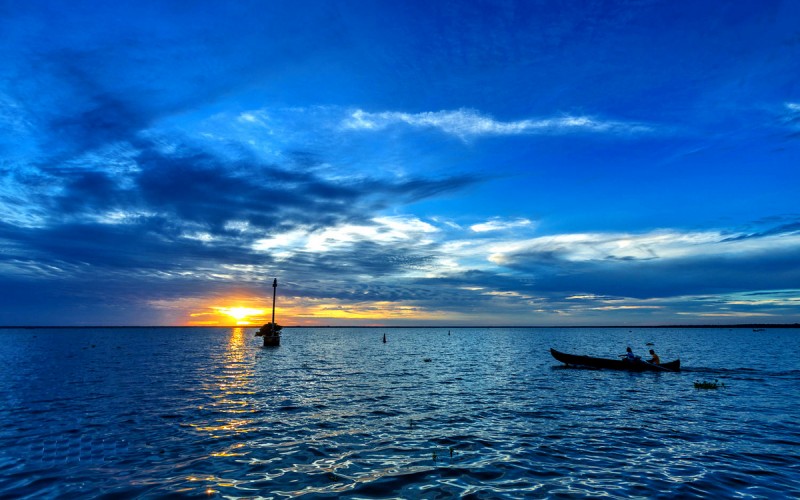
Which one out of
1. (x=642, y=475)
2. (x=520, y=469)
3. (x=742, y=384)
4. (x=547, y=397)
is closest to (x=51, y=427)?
(x=520, y=469)

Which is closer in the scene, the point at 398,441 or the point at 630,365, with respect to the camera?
the point at 398,441

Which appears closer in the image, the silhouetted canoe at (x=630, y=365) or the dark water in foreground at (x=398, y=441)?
the dark water in foreground at (x=398, y=441)

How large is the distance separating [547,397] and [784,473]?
16240 millimetres

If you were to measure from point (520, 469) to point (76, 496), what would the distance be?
43.0ft

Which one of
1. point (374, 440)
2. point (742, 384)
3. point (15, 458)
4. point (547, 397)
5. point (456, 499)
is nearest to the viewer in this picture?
point (456, 499)

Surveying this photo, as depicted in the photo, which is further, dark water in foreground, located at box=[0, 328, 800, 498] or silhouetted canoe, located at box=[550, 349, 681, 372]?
silhouetted canoe, located at box=[550, 349, 681, 372]

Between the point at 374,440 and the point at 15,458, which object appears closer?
the point at 15,458

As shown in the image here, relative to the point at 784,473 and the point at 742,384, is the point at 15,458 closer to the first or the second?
Result: the point at 784,473

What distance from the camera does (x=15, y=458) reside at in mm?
15250

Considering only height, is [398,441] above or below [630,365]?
below

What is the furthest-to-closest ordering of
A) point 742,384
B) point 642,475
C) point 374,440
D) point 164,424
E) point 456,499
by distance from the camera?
point 742,384 < point 164,424 < point 374,440 < point 642,475 < point 456,499

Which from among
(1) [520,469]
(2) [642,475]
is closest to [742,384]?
(2) [642,475]

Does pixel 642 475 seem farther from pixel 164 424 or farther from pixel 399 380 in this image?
pixel 399 380

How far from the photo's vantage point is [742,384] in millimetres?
36906
